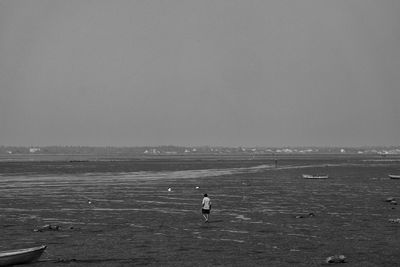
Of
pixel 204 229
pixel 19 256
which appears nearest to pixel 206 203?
pixel 204 229

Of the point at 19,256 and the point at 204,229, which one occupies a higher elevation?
the point at 19,256

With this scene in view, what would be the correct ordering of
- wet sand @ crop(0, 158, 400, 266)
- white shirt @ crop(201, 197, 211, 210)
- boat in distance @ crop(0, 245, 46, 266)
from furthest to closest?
white shirt @ crop(201, 197, 211, 210) < wet sand @ crop(0, 158, 400, 266) < boat in distance @ crop(0, 245, 46, 266)

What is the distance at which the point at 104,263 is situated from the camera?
95.3 feet

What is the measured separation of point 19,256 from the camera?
27.7 m

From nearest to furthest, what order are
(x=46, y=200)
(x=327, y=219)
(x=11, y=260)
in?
(x=11, y=260)
(x=327, y=219)
(x=46, y=200)

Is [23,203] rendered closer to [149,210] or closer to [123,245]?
[149,210]

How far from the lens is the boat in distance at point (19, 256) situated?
1070 inches

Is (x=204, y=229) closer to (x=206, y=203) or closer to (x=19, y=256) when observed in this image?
(x=206, y=203)

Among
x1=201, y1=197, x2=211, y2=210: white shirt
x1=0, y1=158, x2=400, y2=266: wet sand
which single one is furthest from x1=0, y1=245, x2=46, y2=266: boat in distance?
x1=201, y1=197, x2=211, y2=210: white shirt

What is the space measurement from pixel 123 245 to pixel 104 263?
4869mm

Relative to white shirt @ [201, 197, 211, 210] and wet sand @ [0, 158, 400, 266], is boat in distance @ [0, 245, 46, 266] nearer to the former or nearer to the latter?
wet sand @ [0, 158, 400, 266]

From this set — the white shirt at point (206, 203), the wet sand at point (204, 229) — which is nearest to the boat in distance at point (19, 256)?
the wet sand at point (204, 229)

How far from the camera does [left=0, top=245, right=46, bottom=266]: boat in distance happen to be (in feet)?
89.1

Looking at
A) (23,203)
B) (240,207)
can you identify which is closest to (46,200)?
(23,203)
